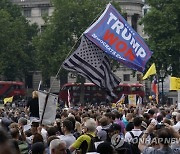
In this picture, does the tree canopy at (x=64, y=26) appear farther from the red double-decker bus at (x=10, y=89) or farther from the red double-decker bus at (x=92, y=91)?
the red double-decker bus at (x=10, y=89)

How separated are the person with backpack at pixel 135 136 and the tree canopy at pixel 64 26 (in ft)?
199

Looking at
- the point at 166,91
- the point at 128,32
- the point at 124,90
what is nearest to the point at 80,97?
the point at 124,90

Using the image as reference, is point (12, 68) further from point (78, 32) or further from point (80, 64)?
point (80, 64)

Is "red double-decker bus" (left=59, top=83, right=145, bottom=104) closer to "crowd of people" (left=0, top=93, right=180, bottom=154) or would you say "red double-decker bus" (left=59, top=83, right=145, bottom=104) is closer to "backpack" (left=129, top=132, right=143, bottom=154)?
"crowd of people" (left=0, top=93, right=180, bottom=154)

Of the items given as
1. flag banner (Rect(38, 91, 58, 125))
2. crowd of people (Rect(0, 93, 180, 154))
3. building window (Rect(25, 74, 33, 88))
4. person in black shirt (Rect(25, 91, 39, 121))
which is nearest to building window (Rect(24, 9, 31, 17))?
building window (Rect(25, 74, 33, 88))

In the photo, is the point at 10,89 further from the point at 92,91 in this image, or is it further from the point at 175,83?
the point at 175,83

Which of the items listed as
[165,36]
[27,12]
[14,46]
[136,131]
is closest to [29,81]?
[27,12]

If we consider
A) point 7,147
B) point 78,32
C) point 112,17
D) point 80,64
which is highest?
point 78,32

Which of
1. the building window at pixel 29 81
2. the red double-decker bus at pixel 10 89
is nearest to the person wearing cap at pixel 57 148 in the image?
the red double-decker bus at pixel 10 89

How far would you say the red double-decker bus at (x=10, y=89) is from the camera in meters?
73.1

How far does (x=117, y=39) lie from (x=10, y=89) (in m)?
59.0

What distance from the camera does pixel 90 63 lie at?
1569 cm

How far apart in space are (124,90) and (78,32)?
7539 mm

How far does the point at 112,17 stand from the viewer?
53.6 feet
